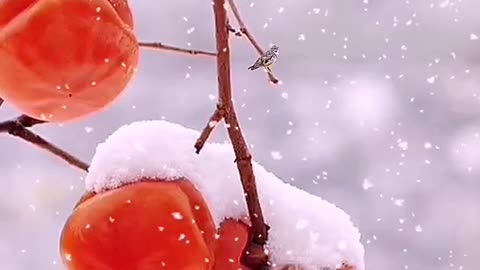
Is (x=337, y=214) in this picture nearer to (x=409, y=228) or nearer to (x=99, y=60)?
(x=99, y=60)

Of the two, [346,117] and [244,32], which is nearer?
[244,32]

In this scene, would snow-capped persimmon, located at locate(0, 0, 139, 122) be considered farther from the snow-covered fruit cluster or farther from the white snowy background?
the white snowy background

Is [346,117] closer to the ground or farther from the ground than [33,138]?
farther from the ground

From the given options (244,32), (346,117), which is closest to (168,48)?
(244,32)

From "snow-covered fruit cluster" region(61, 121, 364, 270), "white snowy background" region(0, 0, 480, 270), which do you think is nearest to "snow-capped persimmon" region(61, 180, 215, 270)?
"snow-covered fruit cluster" region(61, 121, 364, 270)

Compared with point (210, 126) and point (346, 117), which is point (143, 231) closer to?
point (210, 126)

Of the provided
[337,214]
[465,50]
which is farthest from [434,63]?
[337,214]
